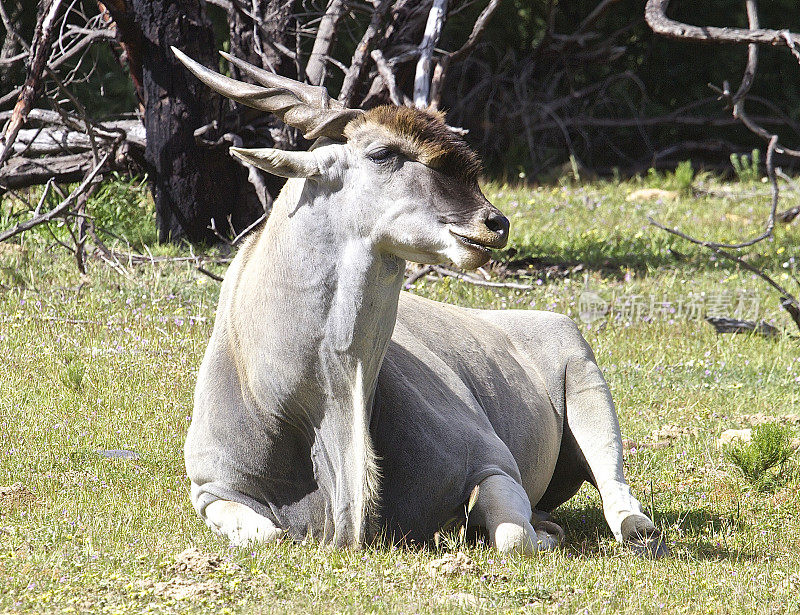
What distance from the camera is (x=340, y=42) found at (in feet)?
46.2

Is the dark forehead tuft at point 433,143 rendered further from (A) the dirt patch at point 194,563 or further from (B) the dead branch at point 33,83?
(B) the dead branch at point 33,83

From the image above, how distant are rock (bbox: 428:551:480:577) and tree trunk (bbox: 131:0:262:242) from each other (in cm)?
631

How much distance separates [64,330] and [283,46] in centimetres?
347

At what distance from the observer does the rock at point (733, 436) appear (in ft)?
20.1

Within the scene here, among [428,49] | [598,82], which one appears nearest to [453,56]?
[428,49]

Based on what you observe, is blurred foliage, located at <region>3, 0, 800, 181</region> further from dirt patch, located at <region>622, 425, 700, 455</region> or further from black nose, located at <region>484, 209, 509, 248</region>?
black nose, located at <region>484, 209, 509, 248</region>

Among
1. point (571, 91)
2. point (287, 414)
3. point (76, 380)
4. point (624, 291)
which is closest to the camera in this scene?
point (287, 414)

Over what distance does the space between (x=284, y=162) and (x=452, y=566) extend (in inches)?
58.4

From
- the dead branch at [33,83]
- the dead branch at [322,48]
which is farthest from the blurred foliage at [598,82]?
the dead branch at [33,83]

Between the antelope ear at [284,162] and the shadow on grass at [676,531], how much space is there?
1.84 m

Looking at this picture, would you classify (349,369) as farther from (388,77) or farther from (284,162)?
(388,77)

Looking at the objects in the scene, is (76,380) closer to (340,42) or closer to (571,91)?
(340,42)

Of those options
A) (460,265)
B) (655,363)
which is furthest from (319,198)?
(655,363)

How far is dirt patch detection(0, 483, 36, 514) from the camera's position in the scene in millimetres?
4625
